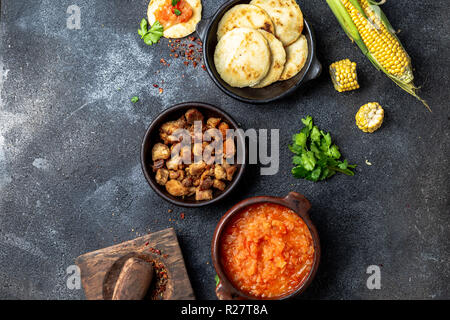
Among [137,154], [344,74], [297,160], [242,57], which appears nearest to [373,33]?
[344,74]

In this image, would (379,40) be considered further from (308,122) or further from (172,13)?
(172,13)

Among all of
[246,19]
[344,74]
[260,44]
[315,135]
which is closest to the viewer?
[260,44]

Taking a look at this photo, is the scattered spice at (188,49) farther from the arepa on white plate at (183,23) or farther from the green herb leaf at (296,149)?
the green herb leaf at (296,149)

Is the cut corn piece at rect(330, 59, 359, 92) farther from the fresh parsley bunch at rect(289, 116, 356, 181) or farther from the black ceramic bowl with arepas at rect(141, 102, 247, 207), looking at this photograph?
the black ceramic bowl with arepas at rect(141, 102, 247, 207)

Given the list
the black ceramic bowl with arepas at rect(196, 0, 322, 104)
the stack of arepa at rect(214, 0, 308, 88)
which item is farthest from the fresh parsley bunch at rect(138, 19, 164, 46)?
the stack of arepa at rect(214, 0, 308, 88)

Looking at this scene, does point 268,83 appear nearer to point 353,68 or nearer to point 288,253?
point 353,68
